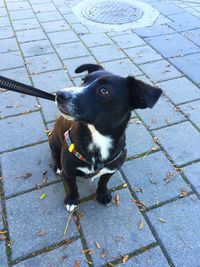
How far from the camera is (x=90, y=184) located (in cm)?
315

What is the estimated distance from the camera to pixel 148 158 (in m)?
3.41

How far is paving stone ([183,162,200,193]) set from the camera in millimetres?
3166

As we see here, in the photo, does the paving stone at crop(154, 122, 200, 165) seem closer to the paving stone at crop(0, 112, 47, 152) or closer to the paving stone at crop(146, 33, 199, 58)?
the paving stone at crop(0, 112, 47, 152)

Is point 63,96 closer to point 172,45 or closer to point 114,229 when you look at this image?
point 114,229

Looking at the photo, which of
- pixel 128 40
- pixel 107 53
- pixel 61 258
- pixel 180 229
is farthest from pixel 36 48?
pixel 180 229

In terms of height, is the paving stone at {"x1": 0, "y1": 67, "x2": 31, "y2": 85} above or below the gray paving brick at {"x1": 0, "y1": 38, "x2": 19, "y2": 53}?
below

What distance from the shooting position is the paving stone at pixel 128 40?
5522 millimetres

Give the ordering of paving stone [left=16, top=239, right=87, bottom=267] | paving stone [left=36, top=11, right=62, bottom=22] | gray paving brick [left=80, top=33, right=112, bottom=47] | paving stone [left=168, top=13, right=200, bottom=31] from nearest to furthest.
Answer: paving stone [left=16, top=239, right=87, bottom=267] < gray paving brick [left=80, top=33, right=112, bottom=47] < paving stone [left=168, top=13, right=200, bottom=31] < paving stone [left=36, top=11, right=62, bottom=22]

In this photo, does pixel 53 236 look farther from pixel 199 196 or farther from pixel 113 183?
pixel 199 196

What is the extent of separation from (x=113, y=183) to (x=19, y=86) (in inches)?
60.5

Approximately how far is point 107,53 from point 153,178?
284cm

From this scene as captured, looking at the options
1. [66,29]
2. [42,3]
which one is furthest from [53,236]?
[42,3]

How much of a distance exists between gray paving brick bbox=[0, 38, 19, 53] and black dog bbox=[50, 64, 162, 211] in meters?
3.13

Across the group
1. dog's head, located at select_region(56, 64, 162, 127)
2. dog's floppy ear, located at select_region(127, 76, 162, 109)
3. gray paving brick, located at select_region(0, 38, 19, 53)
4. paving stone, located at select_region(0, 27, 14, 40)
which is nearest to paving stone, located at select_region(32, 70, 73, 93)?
gray paving brick, located at select_region(0, 38, 19, 53)
